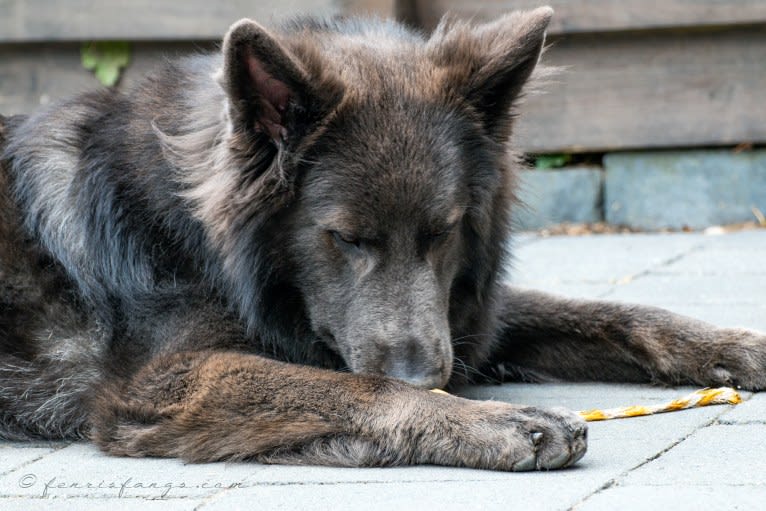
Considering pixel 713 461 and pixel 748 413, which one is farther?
pixel 748 413

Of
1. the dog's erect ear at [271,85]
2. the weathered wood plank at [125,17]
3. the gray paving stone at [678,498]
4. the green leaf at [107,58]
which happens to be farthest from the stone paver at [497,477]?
the green leaf at [107,58]

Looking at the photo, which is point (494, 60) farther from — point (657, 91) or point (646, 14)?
point (657, 91)

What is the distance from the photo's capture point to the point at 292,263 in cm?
404

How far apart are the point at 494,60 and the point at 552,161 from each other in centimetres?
444

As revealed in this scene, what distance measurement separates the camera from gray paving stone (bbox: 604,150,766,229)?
804cm

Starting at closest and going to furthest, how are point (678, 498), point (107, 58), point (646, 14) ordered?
point (678, 498) → point (646, 14) → point (107, 58)

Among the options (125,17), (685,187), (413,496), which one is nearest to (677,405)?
(413,496)

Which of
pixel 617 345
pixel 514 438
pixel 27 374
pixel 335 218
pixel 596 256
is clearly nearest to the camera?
pixel 514 438

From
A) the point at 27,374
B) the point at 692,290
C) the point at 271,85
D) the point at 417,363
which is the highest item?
the point at 271,85

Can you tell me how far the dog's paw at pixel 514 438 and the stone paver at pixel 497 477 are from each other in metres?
0.04

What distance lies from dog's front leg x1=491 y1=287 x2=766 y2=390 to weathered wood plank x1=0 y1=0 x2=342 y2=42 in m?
3.89

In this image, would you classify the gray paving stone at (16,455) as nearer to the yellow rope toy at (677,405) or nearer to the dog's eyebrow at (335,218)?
the dog's eyebrow at (335,218)

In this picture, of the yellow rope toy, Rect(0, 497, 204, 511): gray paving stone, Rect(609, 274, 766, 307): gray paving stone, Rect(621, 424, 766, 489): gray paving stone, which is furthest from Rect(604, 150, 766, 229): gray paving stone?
Rect(0, 497, 204, 511): gray paving stone

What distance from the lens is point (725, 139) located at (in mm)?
7980
